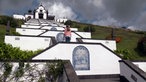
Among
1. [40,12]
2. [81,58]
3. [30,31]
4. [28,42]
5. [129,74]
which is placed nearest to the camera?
[129,74]

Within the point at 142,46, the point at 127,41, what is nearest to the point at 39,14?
the point at 127,41

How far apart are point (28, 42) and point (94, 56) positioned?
10360mm

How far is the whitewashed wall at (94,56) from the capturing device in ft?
61.4

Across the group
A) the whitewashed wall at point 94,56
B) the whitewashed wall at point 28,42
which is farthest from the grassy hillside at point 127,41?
the whitewashed wall at point 94,56

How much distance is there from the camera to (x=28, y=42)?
2705 cm

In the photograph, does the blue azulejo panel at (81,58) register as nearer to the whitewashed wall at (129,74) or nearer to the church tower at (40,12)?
the whitewashed wall at (129,74)

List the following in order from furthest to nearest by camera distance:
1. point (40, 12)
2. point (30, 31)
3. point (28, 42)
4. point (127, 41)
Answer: point (40, 12), point (127, 41), point (30, 31), point (28, 42)

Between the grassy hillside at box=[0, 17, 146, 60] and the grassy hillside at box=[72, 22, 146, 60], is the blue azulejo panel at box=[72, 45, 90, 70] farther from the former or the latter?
the grassy hillside at box=[72, 22, 146, 60]

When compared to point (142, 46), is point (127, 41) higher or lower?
higher

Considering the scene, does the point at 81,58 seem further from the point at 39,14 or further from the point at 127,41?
the point at 39,14

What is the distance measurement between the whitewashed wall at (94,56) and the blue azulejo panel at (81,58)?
265 mm

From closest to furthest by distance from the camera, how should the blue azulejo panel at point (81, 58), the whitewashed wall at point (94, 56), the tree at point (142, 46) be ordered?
the blue azulejo panel at point (81, 58)
the whitewashed wall at point (94, 56)
the tree at point (142, 46)

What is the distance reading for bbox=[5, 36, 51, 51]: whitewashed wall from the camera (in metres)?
26.6

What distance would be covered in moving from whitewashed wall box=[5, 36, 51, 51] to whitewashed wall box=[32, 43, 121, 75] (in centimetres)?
860
